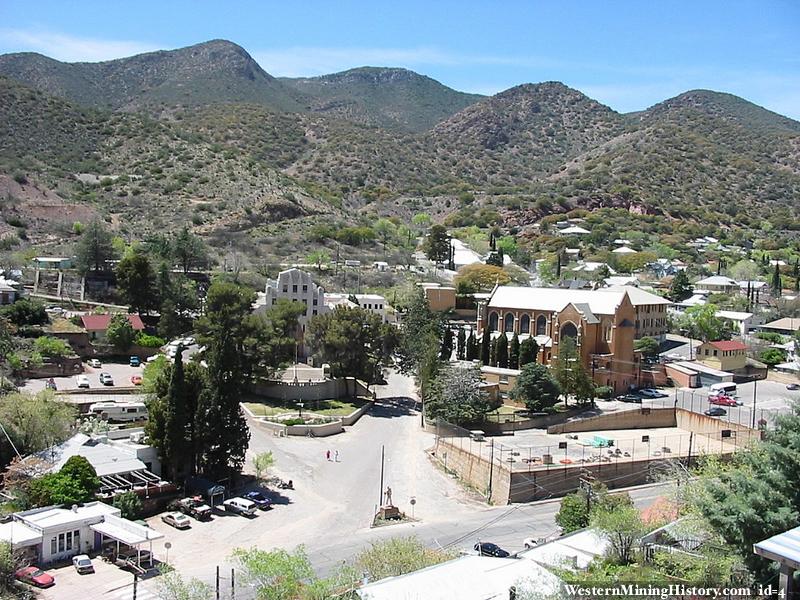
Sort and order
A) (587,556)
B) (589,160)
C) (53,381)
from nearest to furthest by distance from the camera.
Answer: (587,556)
(53,381)
(589,160)

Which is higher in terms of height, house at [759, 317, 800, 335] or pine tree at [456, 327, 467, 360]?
house at [759, 317, 800, 335]

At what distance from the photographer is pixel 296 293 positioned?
58406mm

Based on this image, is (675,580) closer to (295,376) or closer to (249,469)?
(249,469)

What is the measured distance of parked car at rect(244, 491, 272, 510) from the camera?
33.2 meters

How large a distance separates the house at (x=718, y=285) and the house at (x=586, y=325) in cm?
3485

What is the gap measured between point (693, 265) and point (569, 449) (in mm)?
73291

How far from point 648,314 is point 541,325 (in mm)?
11534

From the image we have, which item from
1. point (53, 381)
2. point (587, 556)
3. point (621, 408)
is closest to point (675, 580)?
point (587, 556)

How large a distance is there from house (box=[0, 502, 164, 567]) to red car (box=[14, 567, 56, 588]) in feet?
2.18

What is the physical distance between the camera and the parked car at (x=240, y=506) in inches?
1270

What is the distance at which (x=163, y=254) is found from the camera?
73500 millimetres

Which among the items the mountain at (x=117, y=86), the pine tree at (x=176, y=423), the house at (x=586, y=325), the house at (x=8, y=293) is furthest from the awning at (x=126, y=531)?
the mountain at (x=117, y=86)

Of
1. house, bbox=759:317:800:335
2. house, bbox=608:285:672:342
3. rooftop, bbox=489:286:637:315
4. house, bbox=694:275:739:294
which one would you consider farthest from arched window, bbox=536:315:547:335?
house, bbox=694:275:739:294

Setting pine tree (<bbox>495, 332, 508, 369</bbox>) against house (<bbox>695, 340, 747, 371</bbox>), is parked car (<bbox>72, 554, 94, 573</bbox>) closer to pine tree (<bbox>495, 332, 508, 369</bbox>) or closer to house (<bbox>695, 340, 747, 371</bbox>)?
pine tree (<bbox>495, 332, 508, 369</bbox>)
